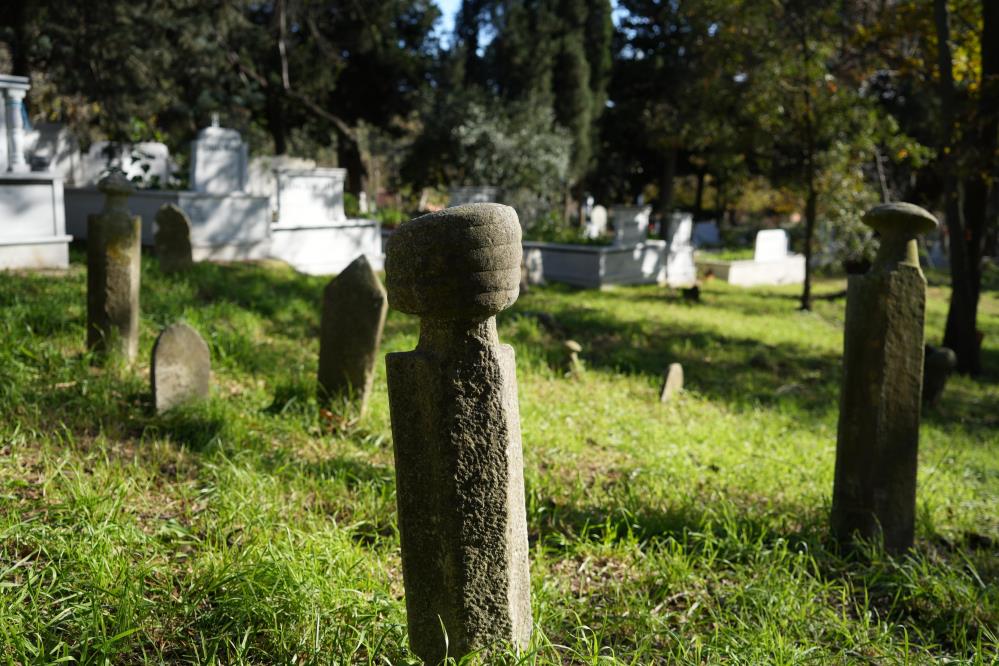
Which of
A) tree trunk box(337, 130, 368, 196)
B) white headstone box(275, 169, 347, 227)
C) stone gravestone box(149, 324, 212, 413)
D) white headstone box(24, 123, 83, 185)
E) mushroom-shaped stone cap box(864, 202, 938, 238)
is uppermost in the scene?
tree trunk box(337, 130, 368, 196)

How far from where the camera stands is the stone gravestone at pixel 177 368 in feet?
15.3

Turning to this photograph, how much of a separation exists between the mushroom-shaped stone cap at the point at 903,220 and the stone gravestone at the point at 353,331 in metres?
2.89

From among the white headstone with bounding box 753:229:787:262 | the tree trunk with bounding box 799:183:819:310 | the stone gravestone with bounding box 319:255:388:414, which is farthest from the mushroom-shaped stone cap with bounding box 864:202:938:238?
the white headstone with bounding box 753:229:787:262

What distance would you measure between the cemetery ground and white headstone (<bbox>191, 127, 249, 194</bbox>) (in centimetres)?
516

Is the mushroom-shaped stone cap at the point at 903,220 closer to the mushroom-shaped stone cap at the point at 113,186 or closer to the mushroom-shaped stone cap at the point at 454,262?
the mushroom-shaped stone cap at the point at 454,262

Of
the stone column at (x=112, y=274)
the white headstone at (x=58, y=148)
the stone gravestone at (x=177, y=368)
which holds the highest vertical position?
the white headstone at (x=58, y=148)

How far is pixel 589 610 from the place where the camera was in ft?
9.84

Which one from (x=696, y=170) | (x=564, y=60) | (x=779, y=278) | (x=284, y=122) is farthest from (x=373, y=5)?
(x=696, y=170)

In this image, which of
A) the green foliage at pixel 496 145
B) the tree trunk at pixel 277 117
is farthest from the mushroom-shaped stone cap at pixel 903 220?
the tree trunk at pixel 277 117

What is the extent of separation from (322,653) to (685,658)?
1129 millimetres

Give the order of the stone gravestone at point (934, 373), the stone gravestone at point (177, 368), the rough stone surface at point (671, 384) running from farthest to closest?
the stone gravestone at point (934, 373) < the rough stone surface at point (671, 384) < the stone gravestone at point (177, 368)

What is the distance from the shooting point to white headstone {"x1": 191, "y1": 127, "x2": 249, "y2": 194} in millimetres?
12133

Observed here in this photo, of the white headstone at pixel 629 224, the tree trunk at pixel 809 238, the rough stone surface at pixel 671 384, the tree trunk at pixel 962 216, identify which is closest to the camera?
the rough stone surface at pixel 671 384

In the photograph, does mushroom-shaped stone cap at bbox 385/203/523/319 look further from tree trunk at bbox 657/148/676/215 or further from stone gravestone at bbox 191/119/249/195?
tree trunk at bbox 657/148/676/215
